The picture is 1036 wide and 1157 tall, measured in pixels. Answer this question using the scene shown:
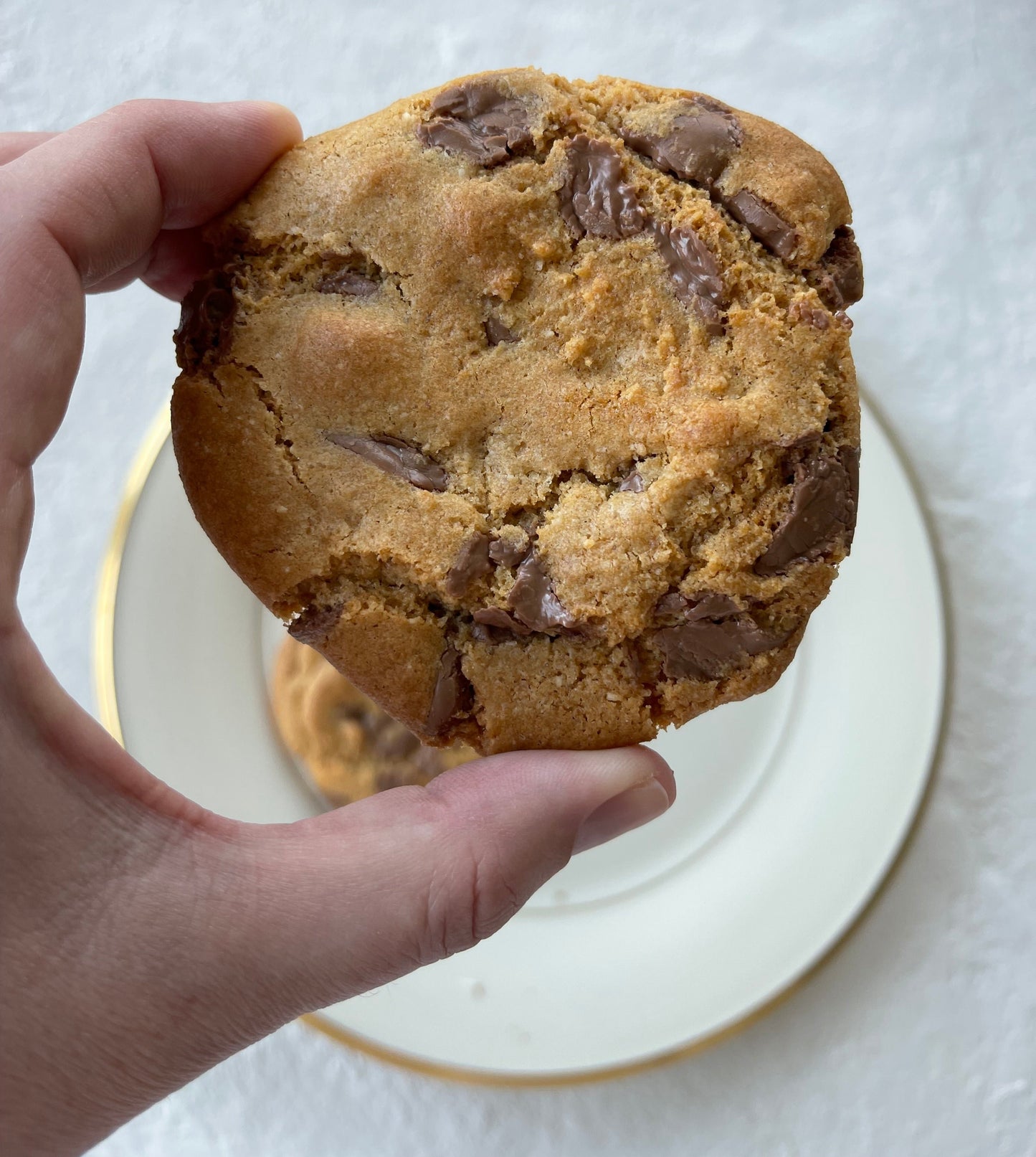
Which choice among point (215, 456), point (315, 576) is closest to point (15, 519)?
point (215, 456)

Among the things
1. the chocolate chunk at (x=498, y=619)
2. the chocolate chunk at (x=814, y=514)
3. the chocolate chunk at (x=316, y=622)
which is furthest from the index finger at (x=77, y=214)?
the chocolate chunk at (x=814, y=514)

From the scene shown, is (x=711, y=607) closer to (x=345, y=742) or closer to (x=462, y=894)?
(x=462, y=894)

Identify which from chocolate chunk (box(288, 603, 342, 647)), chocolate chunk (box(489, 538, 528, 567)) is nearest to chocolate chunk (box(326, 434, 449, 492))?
chocolate chunk (box(489, 538, 528, 567))

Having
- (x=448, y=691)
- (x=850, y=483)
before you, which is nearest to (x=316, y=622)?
(x=448, y=691)

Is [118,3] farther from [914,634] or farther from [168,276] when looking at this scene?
[914,634]

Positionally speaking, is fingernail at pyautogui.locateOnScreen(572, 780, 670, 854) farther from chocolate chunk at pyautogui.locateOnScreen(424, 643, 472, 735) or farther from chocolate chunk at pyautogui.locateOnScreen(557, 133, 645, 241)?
chocolate chunk at pyautogui.locateOnScreen(557, 133, 645, 241)
